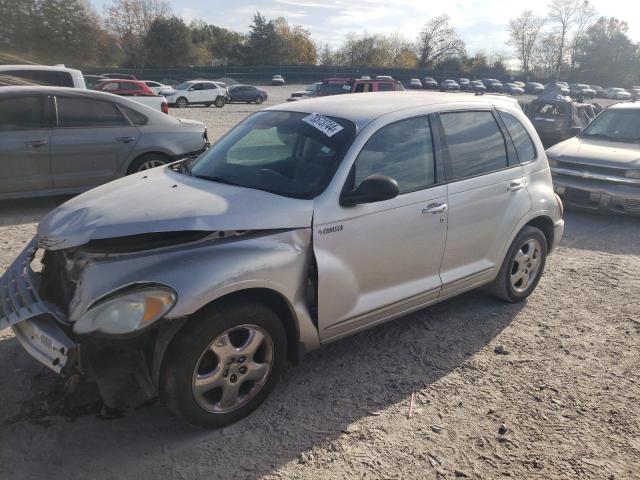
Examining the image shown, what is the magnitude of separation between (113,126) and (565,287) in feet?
20.1

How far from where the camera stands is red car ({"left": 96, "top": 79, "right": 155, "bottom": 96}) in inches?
946

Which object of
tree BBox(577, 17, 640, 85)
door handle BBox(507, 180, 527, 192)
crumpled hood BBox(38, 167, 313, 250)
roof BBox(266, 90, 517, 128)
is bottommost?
door handle BBox(507, 180, 527, 192)

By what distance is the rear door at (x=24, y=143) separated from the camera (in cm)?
652

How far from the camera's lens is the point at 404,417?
3.13 meters

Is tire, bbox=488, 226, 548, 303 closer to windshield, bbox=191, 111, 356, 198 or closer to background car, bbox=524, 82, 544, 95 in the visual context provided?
windshield, bbox=191, 111, 356, 198

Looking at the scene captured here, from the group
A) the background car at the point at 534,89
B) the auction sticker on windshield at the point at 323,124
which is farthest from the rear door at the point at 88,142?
the background car at the point at 534,89

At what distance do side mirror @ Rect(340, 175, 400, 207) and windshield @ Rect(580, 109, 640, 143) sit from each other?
7381 mm

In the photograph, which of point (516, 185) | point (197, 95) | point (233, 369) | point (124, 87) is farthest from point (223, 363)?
point (197, 95)

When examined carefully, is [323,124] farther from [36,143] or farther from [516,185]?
[36,143]

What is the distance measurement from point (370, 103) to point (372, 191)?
3.56ft

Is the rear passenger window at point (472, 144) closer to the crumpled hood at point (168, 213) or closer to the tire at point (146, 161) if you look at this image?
the crumpled hood at point (168, 213)

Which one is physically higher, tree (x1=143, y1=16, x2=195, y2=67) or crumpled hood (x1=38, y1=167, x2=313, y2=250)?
tree (x1=143, y1=16, x2=195, y2=67)

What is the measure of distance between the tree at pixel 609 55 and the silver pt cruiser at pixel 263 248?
95.2 m

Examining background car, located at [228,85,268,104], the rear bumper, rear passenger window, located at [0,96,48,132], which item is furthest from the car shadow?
background car, located at [228,85,268,104]
